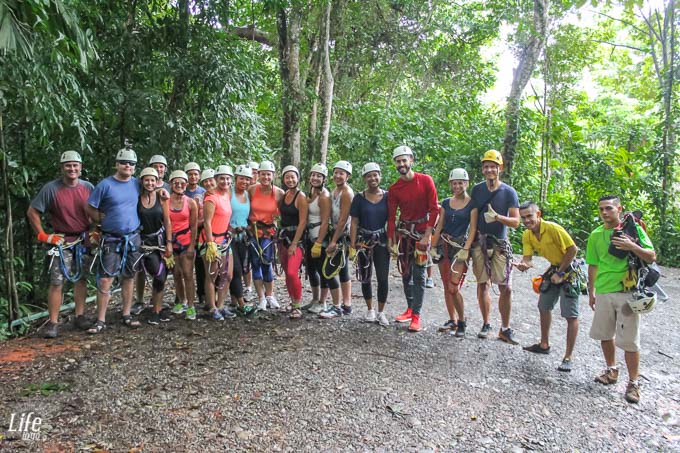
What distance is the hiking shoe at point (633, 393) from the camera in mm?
4109

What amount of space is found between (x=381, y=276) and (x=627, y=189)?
33.2 feet

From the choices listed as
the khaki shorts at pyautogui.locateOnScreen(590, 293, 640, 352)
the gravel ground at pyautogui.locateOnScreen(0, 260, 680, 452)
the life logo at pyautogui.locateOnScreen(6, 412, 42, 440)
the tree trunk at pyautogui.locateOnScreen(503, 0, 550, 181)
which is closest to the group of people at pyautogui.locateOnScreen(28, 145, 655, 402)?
the khaki shorts at pyautogui.locateOnScreen(590, 293, 640, 352)

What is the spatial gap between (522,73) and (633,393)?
8.97m

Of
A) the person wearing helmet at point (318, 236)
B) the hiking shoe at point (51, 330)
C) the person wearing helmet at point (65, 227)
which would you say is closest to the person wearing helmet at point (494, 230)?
the person wearing helmet at point (318, 236)

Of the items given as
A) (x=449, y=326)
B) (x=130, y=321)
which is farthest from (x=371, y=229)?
(x=130, y=321)

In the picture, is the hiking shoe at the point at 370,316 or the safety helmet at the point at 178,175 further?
the hiking shoe at the point at 370,316

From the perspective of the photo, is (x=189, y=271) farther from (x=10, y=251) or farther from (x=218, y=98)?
(x=218, y=98)

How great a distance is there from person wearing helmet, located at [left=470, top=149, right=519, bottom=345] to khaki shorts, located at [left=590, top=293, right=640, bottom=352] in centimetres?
102

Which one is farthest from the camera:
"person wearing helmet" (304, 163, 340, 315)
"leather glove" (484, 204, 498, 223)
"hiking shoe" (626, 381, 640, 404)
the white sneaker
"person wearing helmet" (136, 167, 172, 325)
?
the white sneaker

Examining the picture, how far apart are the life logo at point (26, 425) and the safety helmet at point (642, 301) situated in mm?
4641

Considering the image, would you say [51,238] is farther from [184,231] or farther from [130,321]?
[184,231]

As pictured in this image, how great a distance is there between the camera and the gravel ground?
3357 millimetres

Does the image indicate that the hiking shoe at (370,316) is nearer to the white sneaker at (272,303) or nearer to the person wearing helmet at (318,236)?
the person wearing helmet at (318,236)

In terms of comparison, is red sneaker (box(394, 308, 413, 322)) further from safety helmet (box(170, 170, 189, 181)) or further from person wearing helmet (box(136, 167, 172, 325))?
safety helmet (box(170, 170, 189, 181))
